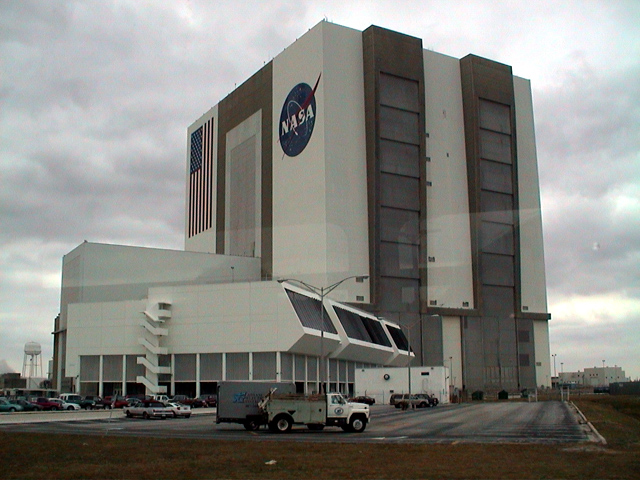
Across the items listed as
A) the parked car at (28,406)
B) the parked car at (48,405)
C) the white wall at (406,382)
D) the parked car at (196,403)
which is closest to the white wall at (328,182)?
the white wall at (406,382)

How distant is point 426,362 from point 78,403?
5766 centimetres

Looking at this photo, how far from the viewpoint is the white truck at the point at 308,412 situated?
3925cm

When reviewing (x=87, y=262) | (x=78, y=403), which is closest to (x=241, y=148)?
(x=87, y=262)

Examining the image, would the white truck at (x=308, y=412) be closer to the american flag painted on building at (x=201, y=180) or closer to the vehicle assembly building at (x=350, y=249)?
the vehicle assembly building at (x=350, y=249)

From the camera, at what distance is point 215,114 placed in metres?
149

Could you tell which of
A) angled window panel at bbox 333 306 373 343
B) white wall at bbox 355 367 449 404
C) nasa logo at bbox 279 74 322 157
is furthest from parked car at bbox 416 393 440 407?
nasa logo at bbox 279 74 322 157

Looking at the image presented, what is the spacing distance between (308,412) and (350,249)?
7185 centimetres

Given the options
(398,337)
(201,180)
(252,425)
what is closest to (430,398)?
(398,337)

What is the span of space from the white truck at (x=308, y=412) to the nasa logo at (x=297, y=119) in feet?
253

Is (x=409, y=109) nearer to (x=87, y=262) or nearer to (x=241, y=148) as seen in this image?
(x=241, y=148)

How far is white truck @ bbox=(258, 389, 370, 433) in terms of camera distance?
3925 cm

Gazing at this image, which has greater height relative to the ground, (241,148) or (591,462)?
(241,148)

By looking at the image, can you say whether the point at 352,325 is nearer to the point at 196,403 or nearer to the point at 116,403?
the point at 196,403

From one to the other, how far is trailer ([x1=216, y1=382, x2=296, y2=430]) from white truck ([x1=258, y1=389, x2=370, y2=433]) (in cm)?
208
